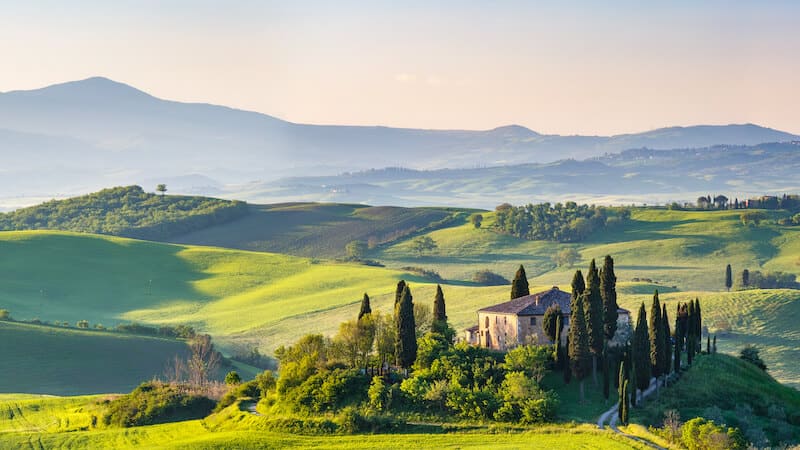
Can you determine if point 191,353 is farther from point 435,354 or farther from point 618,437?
point 618,437

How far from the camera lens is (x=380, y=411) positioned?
7431 centimetres

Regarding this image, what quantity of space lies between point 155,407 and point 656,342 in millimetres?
38712

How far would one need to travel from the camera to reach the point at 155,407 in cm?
8350

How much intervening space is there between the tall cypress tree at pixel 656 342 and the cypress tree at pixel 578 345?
19.5ft

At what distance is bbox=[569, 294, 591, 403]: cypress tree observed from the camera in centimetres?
7731

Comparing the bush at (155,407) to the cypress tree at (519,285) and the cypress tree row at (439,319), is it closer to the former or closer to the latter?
the cypress tree row at (439,319)

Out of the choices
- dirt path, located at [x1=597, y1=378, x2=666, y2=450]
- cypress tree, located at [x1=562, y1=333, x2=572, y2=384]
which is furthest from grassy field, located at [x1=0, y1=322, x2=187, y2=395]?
dirt path, located at [x1=597, y1=378, x2=666, y2=450]

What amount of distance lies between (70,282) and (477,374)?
395ft

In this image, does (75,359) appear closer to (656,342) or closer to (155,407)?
(155,407)

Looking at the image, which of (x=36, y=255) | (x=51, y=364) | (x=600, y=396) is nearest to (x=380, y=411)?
(x=600, y=396)

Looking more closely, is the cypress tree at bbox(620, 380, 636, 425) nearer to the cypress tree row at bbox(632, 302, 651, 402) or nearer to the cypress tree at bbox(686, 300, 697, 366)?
the cypress tree row at bbox(632, 302, 651, 402)

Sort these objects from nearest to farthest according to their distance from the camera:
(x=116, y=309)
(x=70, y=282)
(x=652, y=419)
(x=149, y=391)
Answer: (x=652, y=419)
(x=149, y=391)
(x=116, y=309)
(x=70, y=282)

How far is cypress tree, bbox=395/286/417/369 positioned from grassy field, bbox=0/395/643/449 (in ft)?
39.1

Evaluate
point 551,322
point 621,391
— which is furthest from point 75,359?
point 621,391
